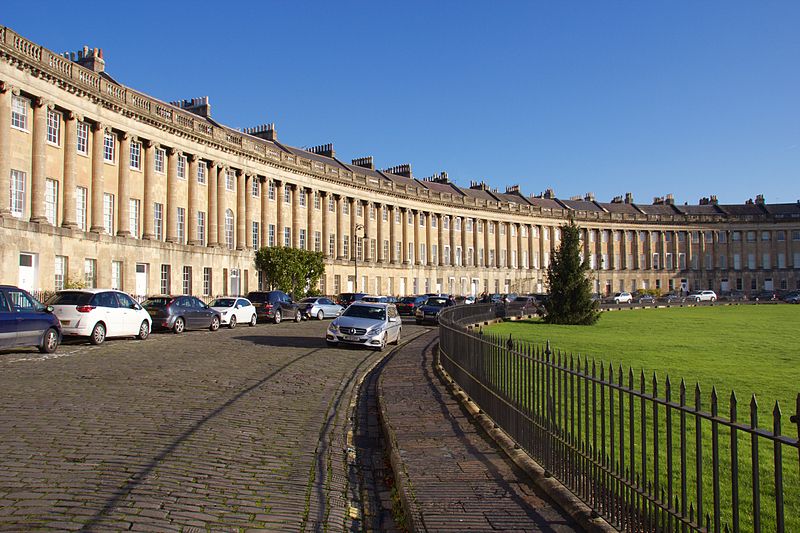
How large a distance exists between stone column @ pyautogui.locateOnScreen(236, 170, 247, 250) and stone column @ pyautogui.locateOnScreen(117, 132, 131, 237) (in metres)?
12.5

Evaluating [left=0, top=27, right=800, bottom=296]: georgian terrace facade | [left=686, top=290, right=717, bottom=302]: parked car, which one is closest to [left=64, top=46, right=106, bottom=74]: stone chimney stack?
[left=0, top=27, right=800, bottom=296]: georgian terrace facade

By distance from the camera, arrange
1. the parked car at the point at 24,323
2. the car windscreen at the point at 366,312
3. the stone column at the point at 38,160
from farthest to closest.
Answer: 1. the stone column at the point at 38,160
2. the car windscreen at the point at 366,312
3. the parked car at the point at 24,323

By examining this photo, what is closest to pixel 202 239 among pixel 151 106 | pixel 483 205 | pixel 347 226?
pixel 151 106

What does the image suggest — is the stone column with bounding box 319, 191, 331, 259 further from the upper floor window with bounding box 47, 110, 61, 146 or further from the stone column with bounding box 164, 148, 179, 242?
the upper floor window with bounding box 47, 110, 61, 146

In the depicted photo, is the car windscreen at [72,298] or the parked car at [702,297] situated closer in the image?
the car windscreen at [72,298]

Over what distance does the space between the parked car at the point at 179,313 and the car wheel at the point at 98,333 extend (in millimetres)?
5705

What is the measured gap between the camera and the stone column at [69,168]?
35.6 m

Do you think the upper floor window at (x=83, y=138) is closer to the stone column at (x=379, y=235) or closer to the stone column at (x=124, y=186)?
the stone column at (x=124, y=186)

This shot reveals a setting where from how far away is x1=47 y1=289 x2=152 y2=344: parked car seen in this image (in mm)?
20641

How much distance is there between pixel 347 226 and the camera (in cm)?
7094

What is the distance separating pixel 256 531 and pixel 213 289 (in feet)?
147

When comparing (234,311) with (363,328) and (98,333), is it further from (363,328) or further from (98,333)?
(363,328)

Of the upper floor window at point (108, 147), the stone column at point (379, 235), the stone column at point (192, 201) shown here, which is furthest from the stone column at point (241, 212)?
the stone column at point (379, 235)

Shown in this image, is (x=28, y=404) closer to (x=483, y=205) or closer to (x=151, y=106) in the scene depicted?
(x=151, y=106)
